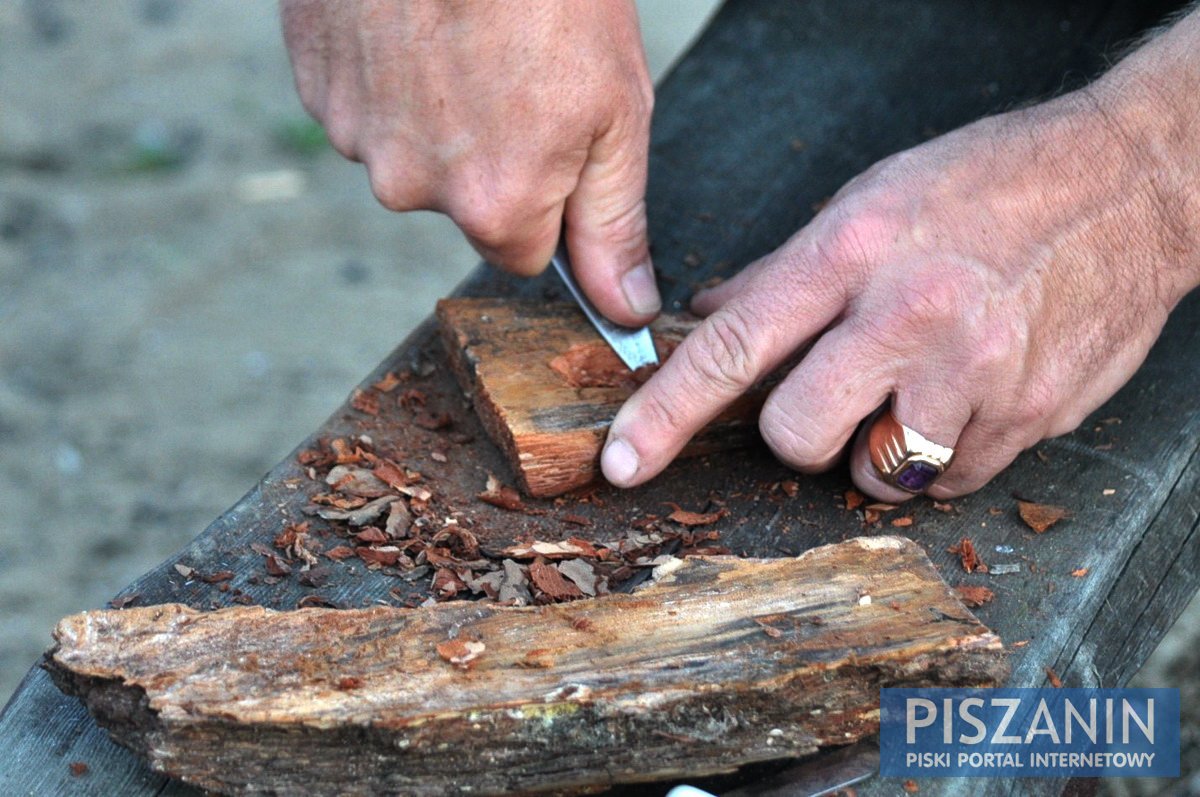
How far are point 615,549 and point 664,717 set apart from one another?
444 millimetres

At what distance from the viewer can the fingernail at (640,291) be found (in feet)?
7.45

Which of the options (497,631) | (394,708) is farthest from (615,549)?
(394,708)

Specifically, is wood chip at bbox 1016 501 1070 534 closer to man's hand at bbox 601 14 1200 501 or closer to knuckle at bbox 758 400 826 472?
man's hand at bbox 601 14 1200 501

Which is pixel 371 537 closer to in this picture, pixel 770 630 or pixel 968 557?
pixel 770 630

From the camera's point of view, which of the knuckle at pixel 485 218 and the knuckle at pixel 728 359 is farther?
the knuckle at pixel 485 218

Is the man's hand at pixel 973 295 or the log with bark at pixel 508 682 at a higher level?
the man's hand at pixel 973 295

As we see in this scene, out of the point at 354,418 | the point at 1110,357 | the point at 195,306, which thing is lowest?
the point at 195,306

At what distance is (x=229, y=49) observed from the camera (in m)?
6.33

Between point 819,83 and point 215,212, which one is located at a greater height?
point 819,83

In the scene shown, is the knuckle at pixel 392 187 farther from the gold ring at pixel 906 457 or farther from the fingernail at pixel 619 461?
the gold ring at pixel 906 457

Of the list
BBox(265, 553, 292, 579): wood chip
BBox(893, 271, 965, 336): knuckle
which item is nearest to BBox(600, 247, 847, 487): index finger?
BBox(893, 271, 965, 336): knuckle

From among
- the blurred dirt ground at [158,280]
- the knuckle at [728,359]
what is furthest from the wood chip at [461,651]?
the blurred dirt ground at [158,280]

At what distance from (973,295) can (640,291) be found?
64 cm

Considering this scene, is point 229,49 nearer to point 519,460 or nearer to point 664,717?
point 519,460
